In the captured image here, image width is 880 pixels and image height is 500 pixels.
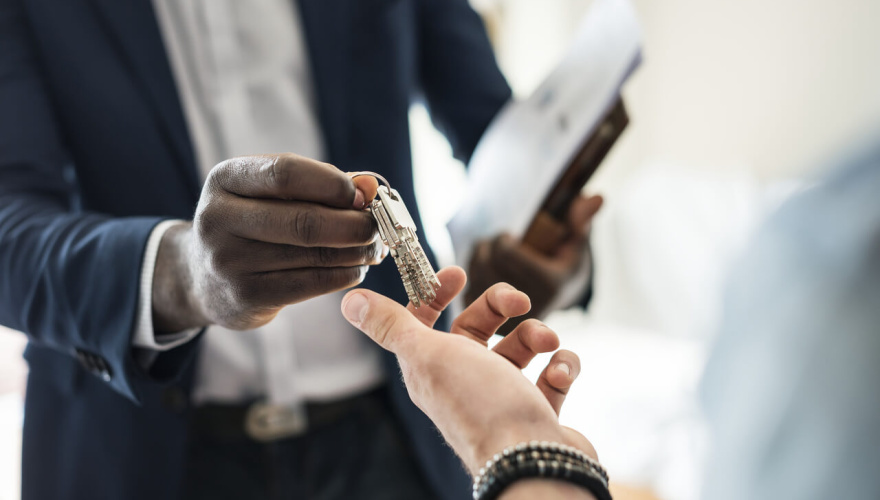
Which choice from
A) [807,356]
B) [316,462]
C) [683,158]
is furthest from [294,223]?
[683,158]

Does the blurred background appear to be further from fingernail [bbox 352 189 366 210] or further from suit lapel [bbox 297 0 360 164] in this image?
fingernail [bbox 352 189 366 210]

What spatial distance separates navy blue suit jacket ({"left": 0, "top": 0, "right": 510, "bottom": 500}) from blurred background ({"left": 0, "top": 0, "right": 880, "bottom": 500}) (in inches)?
5.4

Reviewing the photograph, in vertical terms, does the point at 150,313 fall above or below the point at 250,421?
above

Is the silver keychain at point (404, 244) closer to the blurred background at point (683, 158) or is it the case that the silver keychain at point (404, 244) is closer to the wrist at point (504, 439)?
the wrist at point (504, 439)

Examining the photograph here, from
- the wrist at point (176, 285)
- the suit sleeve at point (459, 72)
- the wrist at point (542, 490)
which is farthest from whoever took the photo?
the suit sleeve at point (459, 72)

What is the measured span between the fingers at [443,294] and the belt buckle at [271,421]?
0.26 meters

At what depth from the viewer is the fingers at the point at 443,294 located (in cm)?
28

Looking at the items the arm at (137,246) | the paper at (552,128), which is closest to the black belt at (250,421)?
the arm at (137,246)

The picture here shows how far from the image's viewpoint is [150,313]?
1.11ft

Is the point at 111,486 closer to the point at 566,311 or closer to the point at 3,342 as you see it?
the point at 3,342

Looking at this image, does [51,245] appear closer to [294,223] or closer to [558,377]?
[294,223]

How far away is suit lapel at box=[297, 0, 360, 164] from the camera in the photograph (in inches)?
17.0

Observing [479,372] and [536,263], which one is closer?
[479,372]

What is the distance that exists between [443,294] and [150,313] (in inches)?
7.5
